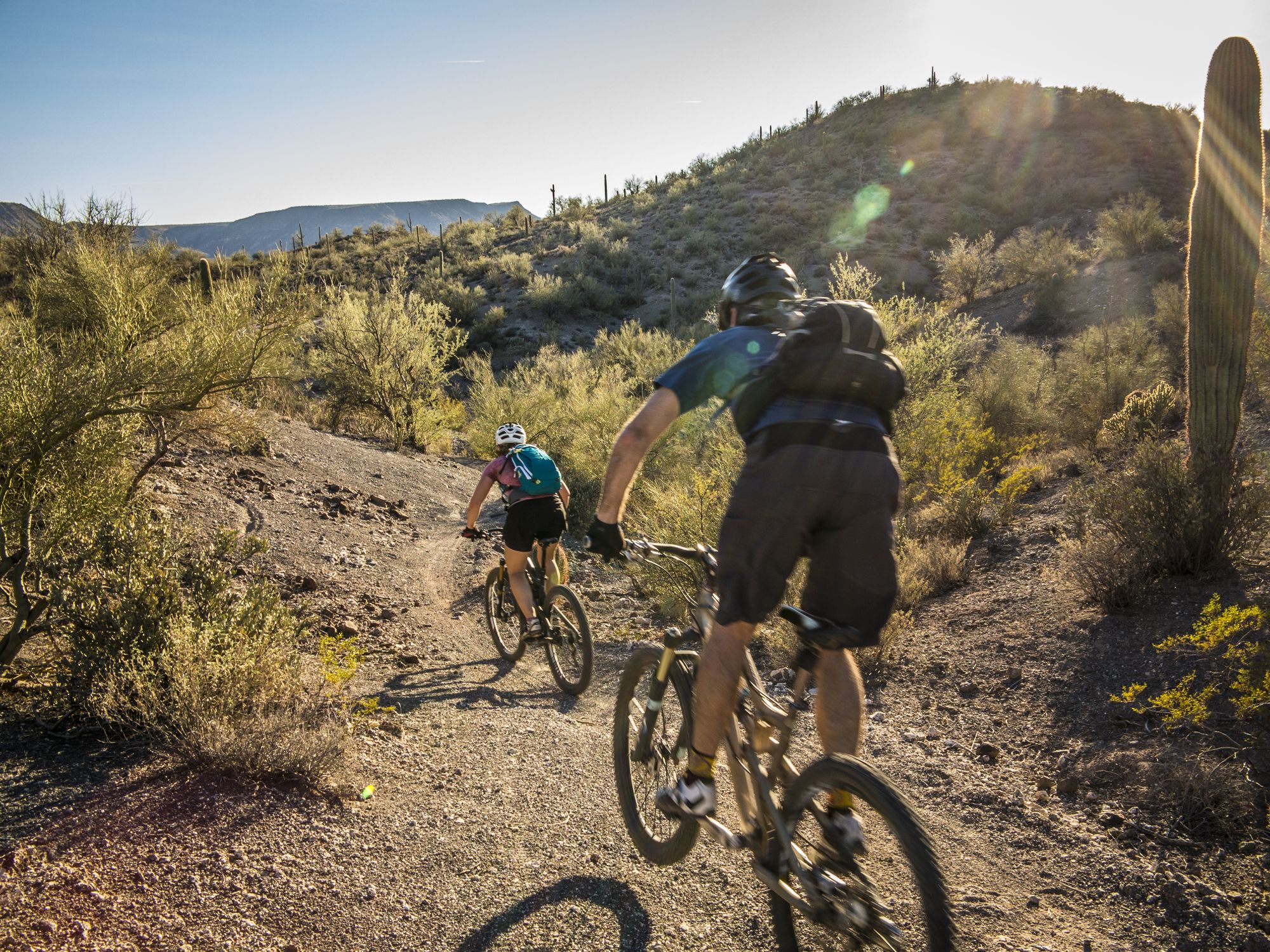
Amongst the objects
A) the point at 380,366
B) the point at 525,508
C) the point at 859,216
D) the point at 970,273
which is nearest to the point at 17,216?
the point at 380,366

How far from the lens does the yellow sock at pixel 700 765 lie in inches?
95.0

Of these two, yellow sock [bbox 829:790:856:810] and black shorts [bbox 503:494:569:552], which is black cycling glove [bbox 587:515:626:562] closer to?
yellow sock [bbox 829:790:856:810]

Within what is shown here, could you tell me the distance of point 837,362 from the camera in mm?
2025

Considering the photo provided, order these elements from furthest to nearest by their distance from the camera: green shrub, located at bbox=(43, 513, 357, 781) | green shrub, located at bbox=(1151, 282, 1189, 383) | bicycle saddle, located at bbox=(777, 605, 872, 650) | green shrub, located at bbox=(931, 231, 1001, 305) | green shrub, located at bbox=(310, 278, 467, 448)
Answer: green shrub, located at bbox=(931, 231, 1001, 305) < green shrub, located at bbox=(310, 278, 467, 448) < green shrub, located at bbox=(1151, 282, 1189, 383) < green shrub, located at bbox=(43, 513, 357, 781) < bicycle saddle, located at bbox=(777, 605, 872, 650)

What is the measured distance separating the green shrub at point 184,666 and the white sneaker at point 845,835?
8.79 feet

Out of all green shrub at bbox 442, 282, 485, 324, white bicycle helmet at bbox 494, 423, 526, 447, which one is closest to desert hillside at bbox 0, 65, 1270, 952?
white bicycle helmet at bbox 494, 423, 526, 447

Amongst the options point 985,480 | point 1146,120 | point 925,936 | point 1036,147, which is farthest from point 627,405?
point 1146,120

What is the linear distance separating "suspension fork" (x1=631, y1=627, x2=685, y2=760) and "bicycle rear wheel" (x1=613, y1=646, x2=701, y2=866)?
0.02m

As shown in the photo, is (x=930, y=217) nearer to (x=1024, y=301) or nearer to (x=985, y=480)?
(x=1024, y=301)

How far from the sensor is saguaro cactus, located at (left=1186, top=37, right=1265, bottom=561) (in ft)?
19.5

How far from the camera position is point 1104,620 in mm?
5066

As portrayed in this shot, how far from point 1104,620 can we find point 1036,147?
40.1 m

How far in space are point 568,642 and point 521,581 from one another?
63 centimetres

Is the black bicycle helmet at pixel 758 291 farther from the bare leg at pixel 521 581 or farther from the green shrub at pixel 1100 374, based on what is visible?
the green shrub at pixel 1100 374
